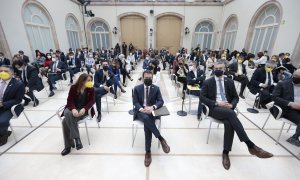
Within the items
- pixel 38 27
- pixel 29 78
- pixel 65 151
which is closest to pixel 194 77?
pixel 65 151

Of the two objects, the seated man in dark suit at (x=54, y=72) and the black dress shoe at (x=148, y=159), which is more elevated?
the seated man in dark suit at (x=54, y=72)

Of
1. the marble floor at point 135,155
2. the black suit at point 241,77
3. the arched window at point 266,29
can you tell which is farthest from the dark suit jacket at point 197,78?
the arched window at point 266,29

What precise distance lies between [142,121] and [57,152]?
1475 millimetres

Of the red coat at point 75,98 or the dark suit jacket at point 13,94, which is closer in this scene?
the red coat at point 75,98

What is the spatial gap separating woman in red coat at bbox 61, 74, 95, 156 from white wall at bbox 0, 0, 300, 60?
741 cm

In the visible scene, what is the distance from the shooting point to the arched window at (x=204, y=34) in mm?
14337

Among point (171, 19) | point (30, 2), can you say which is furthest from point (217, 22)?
point (30, 2)

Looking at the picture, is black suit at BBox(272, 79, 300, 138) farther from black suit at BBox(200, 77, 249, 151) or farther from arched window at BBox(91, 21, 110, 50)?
arched window at BBox(91, 21, 110, 50)

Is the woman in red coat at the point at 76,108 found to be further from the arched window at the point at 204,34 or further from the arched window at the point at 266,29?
the arched window at the point at 204,34

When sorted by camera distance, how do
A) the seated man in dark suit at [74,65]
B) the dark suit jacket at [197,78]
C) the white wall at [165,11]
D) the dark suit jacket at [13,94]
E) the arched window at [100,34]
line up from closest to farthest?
the dark suit jacket at [13,94] < the dark suit jacket at [197,78] < the seated man in dark suit at [74,65] < the white wall at [165,11] < the arched window at [100,34]

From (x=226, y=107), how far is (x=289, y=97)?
1227 mm

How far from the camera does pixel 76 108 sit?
8.53 ft

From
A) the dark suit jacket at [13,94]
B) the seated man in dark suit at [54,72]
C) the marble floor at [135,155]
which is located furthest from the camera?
the seated man in dark suit at [54,72]

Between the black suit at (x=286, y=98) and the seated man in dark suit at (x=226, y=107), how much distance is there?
72cm
